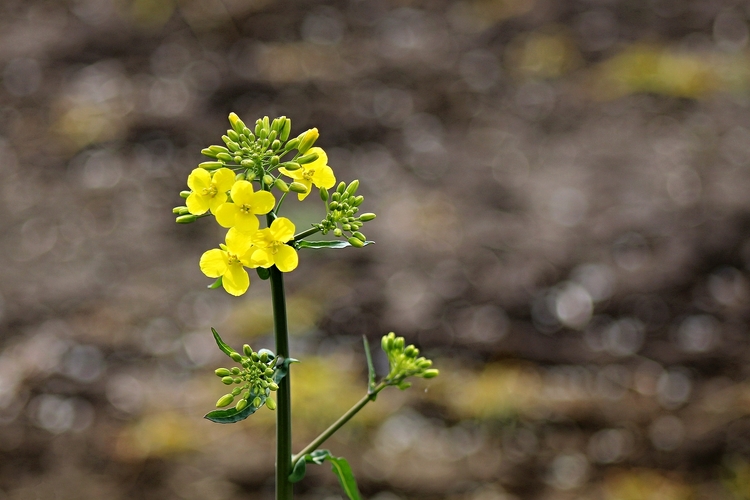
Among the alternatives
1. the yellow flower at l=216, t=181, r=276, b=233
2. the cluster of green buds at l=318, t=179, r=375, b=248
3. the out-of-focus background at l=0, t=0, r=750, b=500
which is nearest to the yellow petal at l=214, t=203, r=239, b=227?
the yellow flower at l=216, t=181, r=276, b=233

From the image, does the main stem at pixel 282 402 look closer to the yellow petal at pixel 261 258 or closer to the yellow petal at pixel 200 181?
the yellow petal at pixel 261 258

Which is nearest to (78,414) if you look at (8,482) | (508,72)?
(8,482)

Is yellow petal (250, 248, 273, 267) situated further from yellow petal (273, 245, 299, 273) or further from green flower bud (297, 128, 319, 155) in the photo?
green flower bud (297, 128, 319, 155)

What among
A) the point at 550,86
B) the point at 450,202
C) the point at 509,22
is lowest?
the point at 450,202

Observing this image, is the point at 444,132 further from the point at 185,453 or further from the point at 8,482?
the point at 8,482

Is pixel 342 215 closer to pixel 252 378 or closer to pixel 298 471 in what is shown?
pixel 252 378
